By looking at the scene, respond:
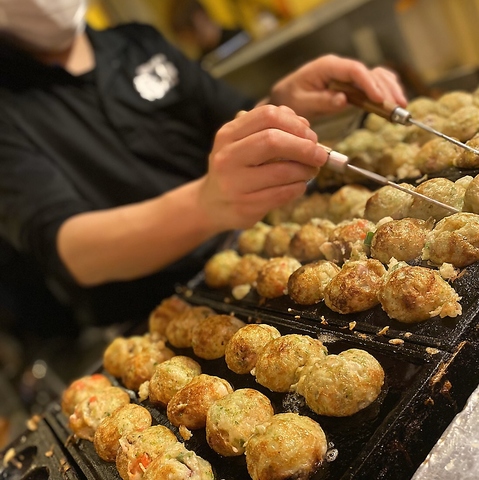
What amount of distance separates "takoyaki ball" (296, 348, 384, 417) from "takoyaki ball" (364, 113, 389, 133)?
1.51 meters

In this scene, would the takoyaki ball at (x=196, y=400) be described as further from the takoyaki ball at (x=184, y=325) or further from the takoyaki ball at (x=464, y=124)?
the takoyaki ball at (x=464, y=124)

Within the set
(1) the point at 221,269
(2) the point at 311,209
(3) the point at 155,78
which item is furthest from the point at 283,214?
(3) the point at 155,78

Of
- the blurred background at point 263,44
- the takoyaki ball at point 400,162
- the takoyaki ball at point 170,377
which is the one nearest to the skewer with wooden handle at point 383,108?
the takoyaki ball at point 400,162

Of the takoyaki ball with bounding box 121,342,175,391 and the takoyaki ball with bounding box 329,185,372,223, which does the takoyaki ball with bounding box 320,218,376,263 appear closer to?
the takoyaki ball with bounding box 329,185,372,223

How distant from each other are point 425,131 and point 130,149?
5.64 ft

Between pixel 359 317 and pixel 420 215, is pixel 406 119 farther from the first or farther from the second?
pixel 359 317

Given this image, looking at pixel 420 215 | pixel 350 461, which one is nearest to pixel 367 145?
pixel 420 215

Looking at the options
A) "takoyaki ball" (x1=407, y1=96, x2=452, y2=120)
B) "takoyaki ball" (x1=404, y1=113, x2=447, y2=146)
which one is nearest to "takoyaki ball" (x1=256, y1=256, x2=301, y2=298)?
"takoyaki ball" (x1=404, y1=113, x2=447, y2=146)

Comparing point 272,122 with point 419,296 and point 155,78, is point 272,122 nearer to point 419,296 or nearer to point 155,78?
point 419,296

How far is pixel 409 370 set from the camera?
127 centimetres

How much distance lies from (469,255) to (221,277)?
1.13 meters

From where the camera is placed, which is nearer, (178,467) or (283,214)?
(178,467)

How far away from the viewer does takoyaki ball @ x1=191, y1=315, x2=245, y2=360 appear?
1.71 m

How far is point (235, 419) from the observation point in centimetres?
130
